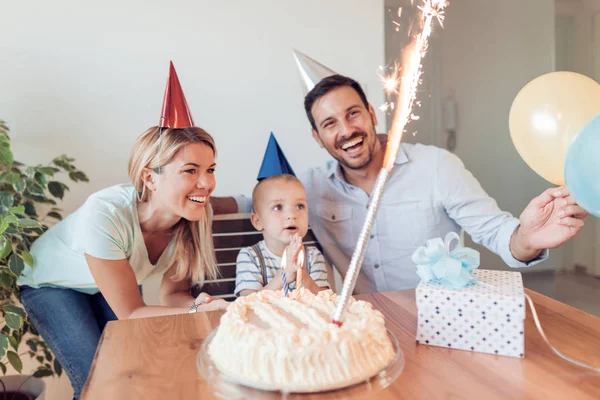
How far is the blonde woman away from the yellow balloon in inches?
37.4

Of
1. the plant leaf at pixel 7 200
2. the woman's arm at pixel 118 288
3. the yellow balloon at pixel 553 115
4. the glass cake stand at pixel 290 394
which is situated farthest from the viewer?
the plant leaf at pixel 7 200

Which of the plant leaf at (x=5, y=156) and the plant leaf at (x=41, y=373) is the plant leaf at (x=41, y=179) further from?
the plant leaf at (x=41, y=373)

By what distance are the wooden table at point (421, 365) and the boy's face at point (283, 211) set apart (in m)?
0.65

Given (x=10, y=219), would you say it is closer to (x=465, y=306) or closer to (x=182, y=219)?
(x=182, y=219)

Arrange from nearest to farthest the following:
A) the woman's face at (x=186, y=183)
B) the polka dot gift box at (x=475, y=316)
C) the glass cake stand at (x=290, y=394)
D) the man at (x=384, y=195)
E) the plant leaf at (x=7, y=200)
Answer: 1. the glass cake stand at (x=290, y=394)
2. the polka dot gift box at (x=475, y=316)
3. the woman's face at (x=186, y=183)
4. the plant leaf at (x=7, y=200)
5. the man at (x=384, y=195)

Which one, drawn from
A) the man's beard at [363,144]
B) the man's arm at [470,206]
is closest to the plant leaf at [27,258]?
the man's beard at [363,144]

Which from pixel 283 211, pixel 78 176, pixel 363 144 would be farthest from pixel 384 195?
pixel 78 176

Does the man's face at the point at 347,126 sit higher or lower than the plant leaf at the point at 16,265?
higher

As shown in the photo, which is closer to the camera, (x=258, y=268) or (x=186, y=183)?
(x=186, y=183)

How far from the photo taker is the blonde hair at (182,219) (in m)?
1.57

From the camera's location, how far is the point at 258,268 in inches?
67.6

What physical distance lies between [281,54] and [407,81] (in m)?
1.56

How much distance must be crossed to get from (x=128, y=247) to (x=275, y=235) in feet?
1.57

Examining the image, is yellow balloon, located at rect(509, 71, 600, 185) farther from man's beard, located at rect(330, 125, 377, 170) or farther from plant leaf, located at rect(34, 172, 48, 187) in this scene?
plant leaf, located at rect(34, 172, 48, 187)
